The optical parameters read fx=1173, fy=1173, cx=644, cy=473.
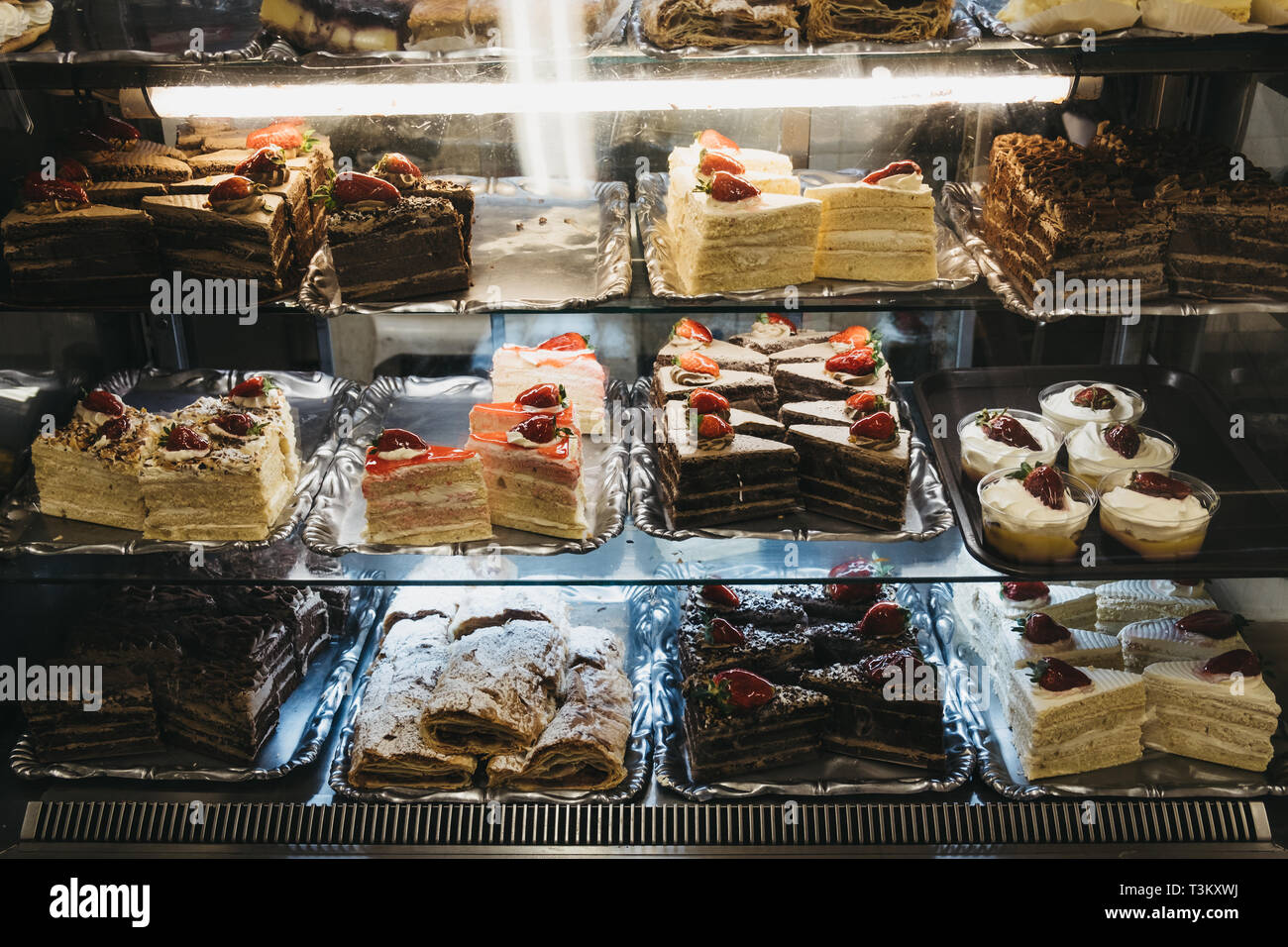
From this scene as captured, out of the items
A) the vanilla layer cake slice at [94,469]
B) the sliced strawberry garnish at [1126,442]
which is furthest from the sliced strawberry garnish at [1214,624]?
the vanilla layer cake slice at [94,469]

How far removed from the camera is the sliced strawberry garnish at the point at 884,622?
3494mm

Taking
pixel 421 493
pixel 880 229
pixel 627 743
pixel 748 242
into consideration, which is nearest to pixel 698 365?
pixel 748 242

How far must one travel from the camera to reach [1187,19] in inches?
105

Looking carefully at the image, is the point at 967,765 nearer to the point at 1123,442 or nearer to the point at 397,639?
the point at 1123,442

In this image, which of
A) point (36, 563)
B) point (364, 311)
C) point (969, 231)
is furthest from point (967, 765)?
point (36, 563)

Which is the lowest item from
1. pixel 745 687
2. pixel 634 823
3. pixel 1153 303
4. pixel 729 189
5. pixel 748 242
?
pixel 634 823

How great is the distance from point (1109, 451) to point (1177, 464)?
0.28m

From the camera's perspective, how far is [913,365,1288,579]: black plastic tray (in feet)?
10.3

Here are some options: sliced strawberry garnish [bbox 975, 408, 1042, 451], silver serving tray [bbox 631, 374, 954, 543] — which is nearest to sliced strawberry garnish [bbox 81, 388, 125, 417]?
silver serving tray [bbox 631, 374, 954, 543]

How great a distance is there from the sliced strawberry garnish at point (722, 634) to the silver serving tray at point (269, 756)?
0.99m

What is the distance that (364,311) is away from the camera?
2.99 m

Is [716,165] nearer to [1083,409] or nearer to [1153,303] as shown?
[1153,303]

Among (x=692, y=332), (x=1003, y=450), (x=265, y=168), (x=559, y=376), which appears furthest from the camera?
(x=692, y=332)

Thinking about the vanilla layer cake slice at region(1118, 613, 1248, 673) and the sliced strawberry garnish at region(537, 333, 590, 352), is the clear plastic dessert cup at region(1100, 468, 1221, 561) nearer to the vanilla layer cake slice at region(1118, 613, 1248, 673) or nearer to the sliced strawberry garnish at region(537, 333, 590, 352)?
the vanilla layer cake slice at region(1118, 613, 1248, 673)
